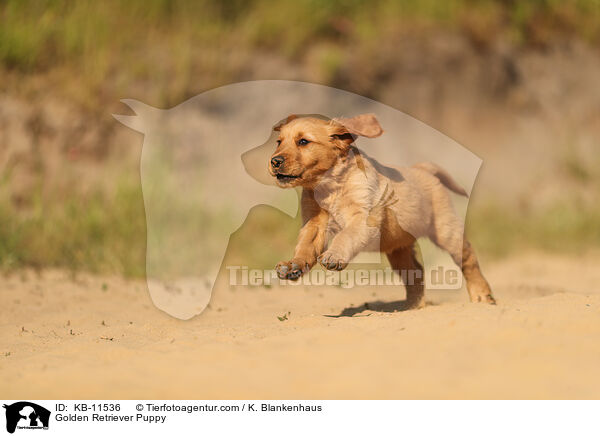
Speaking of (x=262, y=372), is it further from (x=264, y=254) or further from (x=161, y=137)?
(x=161, y=137)

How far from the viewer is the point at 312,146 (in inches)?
175

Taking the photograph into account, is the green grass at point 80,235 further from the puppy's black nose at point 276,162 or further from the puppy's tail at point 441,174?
the puppy's black nose at point 276,162

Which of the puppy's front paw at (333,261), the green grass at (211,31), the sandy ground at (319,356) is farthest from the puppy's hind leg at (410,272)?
the green grass at (211,31)

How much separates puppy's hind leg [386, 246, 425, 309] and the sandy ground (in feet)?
2.12

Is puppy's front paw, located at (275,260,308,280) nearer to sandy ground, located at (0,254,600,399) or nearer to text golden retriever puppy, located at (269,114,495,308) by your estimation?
text golden retriever puppy, located at (269,114,495,308)

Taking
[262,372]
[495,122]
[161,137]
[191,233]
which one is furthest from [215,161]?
[262,372]

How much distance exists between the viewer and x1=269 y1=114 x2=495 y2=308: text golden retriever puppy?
432 cm

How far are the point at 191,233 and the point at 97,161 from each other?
2119 mm

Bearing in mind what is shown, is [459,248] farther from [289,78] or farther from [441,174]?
[289,78]

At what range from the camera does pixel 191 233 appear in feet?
28.1

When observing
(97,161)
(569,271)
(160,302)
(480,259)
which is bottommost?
(160,302)
